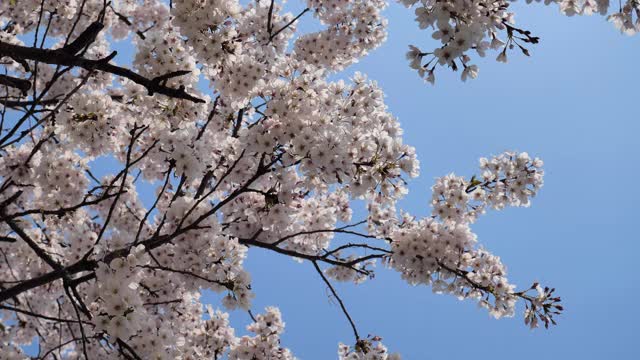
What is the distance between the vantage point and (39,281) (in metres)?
5.48

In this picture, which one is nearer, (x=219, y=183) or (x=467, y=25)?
(x=467, y=25)

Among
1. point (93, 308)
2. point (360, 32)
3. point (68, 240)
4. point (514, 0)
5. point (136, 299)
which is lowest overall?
point (136, 299)

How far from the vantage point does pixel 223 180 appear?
7531 mm

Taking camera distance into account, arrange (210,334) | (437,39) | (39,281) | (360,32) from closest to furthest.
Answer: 1. (437,39)
2. (39,281)
3. (210,334)
4. (360,32)

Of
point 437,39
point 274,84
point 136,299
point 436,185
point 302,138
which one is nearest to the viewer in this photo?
point 437,39

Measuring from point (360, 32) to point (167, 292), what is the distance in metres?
6.92

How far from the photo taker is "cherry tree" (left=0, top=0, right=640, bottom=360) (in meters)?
4.66

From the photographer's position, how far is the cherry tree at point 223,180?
4.66 metres

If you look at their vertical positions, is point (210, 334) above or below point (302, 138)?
below

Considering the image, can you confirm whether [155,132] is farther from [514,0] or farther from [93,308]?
[514,0]

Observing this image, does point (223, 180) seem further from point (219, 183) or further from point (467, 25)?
point (467, 25)

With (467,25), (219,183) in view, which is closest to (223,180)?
(219,183)

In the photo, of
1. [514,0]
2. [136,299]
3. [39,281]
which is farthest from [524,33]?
[39,281]

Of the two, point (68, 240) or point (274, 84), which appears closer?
point (274, 84)
